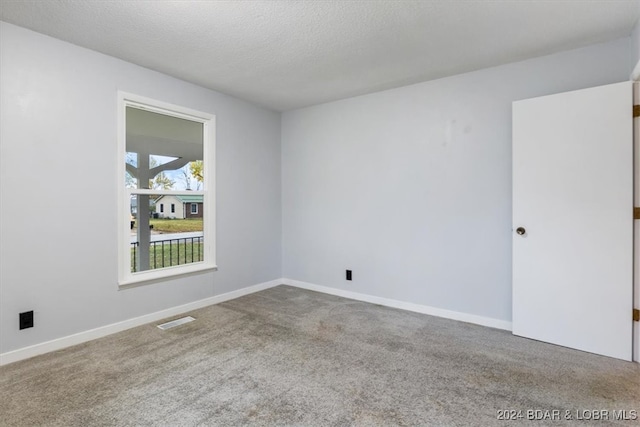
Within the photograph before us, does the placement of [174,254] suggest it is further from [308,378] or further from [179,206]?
[308,378]

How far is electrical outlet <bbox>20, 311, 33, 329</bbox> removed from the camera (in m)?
2.39

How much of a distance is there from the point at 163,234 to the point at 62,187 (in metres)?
1.02

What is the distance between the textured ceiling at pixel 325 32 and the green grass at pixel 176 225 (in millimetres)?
1537

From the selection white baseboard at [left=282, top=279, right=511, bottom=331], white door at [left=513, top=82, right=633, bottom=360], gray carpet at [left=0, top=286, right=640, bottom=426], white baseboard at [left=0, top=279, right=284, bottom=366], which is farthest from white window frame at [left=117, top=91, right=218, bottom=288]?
white door at [left=513, top=82, right=633, bottom=360]

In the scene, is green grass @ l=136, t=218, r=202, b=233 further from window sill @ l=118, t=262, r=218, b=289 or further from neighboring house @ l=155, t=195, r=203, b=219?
window sill @ l=118, t=262, r=218, b=289

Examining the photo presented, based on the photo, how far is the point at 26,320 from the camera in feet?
7.92

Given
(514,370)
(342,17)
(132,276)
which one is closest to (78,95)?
(132,276)

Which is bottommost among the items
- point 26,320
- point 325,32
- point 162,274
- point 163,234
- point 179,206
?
point 26,320

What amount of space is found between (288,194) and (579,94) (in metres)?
3.36

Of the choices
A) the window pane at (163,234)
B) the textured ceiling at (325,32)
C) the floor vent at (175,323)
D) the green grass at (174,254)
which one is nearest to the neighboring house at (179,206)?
the window pane at (163,234)

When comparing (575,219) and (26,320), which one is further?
(575,219)

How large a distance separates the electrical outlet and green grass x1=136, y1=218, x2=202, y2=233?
119 cm

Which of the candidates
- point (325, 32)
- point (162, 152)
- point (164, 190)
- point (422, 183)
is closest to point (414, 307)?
point (422, 183)

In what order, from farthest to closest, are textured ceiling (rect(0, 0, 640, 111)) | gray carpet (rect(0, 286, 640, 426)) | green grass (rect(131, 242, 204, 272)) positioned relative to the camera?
green grass (rect(131, 242, 204, 272)) → textured ceiling (rect(0, 0, 640, 111)) → gray carpet (rect(0, 286, 640, 426))
